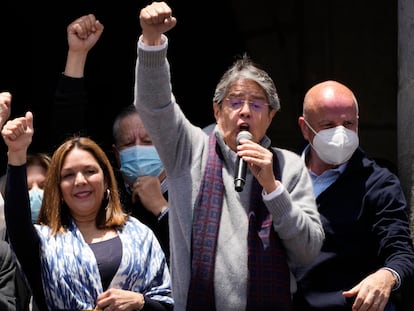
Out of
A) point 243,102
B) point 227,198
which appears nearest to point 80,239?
point 227,198

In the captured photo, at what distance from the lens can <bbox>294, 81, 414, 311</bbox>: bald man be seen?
482 cm

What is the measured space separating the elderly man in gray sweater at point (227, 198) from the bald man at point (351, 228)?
23 cm

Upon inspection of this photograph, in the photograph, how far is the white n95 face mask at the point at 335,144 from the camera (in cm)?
511

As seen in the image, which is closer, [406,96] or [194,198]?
[194,198]

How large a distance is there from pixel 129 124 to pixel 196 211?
121cm

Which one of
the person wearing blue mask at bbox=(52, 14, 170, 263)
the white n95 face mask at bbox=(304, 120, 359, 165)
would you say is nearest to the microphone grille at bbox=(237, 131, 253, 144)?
the white n95 face mask at bbox=(304, 120, 359, 165)

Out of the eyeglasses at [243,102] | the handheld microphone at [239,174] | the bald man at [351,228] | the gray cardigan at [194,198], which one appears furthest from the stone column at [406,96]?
the handheld microphone at [239,174]

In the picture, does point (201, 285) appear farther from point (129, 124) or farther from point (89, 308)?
point (129, 124)

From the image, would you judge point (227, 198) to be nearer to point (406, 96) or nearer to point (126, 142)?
point (126, 142)

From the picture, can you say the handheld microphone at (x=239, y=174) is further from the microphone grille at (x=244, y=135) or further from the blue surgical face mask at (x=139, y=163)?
the blue surgical face mask at (x=139, y=163)

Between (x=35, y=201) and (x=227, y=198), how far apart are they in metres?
1.07

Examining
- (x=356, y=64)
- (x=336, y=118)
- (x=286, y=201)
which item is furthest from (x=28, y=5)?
(x=286, y=201)

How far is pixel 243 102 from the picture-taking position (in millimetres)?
4785

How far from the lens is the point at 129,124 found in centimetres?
576
